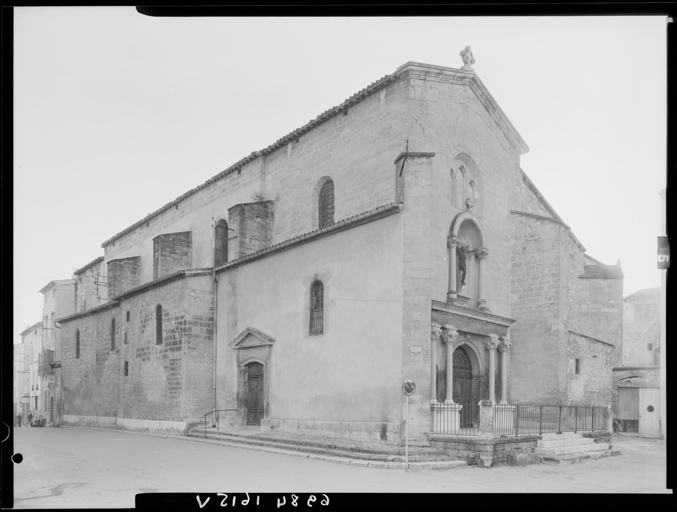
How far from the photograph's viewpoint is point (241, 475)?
957 cm

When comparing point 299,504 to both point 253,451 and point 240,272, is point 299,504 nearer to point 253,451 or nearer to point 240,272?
point 253,451

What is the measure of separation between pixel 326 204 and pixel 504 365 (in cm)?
633

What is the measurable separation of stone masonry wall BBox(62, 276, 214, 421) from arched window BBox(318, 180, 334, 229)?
14.8ft

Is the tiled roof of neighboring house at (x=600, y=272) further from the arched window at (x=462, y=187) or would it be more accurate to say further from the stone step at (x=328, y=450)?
the stone step at (x=328, y=450)

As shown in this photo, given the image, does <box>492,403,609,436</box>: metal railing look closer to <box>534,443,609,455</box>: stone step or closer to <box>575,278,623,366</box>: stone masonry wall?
<box>534,443,609,455</box>: stone step

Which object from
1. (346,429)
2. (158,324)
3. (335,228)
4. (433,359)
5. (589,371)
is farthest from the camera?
(158,324)

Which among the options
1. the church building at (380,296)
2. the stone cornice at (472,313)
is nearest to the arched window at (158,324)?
the church building at (380,296)

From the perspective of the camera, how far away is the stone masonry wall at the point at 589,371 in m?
16.1

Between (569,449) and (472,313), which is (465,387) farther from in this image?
(569,449)

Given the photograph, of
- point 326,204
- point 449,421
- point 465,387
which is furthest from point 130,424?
point 449,421

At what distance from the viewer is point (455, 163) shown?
15.4 metres

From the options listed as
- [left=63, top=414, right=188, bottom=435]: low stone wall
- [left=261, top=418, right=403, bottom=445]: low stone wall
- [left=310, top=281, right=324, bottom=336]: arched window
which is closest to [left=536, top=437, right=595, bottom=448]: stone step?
[left=261, top=418, right=403, bottom=445]: low stone wall

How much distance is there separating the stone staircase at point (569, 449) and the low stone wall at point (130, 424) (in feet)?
33.5
